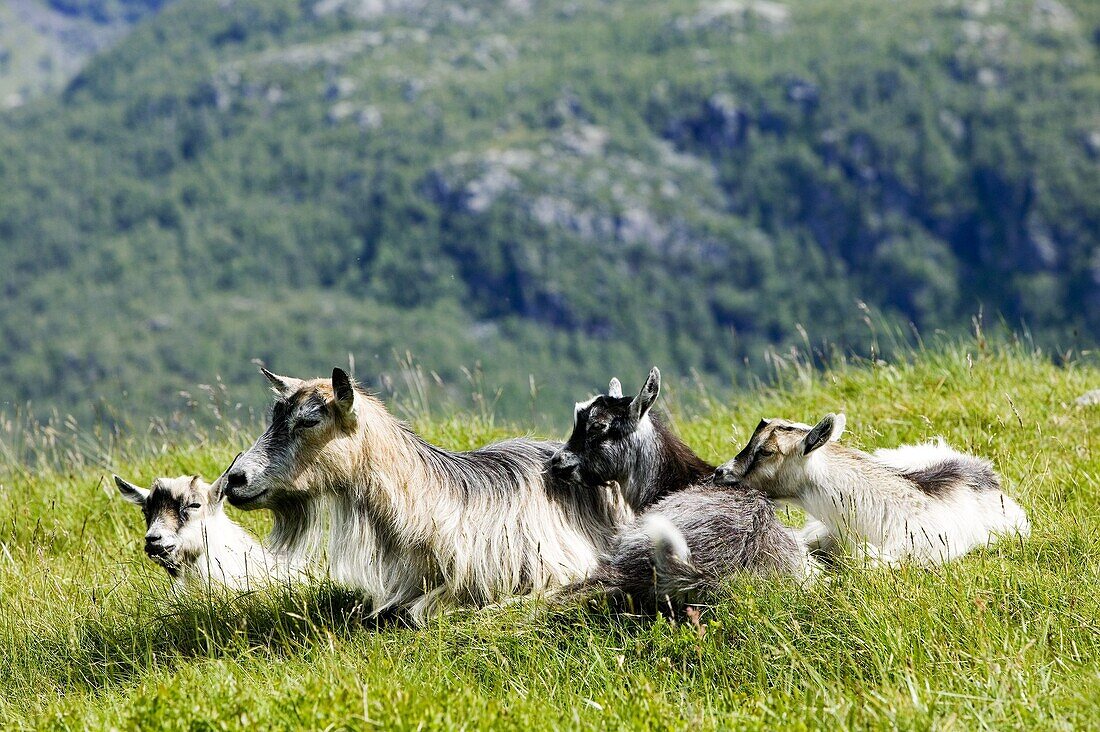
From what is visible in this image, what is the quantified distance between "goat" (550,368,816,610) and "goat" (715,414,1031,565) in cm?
38

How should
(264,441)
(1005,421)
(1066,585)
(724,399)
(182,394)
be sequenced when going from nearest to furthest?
(1066,585)
(264,441)
(1005,421)
(182,394)
(724,399)

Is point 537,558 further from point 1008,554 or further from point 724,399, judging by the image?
point 724,399

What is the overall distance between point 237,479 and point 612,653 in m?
2.27

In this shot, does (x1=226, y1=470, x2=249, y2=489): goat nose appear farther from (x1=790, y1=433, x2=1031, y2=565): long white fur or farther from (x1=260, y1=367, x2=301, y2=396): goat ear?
(x1=790, y1=433, x2=1031, y2=565): long white fur

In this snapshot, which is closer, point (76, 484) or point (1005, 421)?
point (1005, 421)

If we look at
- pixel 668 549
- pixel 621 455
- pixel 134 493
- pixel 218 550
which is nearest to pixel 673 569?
pixel 668 549

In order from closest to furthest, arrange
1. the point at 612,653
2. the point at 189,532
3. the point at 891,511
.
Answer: the point at 612,653
the point at 891,511
the point at 189,532

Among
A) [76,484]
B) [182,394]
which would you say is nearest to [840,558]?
[182,394]

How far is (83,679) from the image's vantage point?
264 inches

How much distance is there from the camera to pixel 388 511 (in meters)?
6.92

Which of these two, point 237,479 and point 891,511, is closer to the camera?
point 237,479

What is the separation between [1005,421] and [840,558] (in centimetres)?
351

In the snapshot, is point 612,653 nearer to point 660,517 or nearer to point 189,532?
point 660,517

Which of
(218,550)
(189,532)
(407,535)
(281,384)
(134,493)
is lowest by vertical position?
(218,550)
